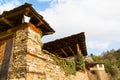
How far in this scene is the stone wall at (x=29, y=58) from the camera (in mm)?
6579

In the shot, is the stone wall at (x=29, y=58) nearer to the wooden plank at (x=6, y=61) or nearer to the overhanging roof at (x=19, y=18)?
the wooden plank at (x=6, y=61)

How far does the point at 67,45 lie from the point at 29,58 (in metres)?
6.71

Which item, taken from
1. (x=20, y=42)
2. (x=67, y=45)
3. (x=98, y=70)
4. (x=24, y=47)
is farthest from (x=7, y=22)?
(x=98, y=70)

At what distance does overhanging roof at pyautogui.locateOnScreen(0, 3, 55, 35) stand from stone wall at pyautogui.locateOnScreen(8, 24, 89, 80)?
0.41 m

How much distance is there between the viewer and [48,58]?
8.28m

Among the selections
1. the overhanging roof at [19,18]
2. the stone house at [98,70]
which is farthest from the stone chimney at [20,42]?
the stone house at [98,70]

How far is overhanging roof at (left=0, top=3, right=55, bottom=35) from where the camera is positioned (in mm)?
7238

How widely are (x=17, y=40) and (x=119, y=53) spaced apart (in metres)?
60.6

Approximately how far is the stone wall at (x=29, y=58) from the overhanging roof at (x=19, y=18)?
407 mm

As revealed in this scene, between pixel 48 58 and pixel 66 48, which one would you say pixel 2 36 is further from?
pixel 66 48

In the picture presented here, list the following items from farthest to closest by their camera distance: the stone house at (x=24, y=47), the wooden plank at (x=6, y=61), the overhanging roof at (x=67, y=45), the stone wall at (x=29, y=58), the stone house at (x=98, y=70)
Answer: the stone house at (x=98, y=70), the overhanging roof at (x=67, y=45), the wooden plank at (x=6, y=61), the stone house at (x=24, y=47), the stone wall at (x=29, y=58)

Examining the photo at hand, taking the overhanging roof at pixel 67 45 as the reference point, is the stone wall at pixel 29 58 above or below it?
below

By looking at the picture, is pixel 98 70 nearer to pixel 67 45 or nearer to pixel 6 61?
pixel 67 45

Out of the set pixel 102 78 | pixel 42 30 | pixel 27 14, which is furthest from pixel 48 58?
pixel 102 78
